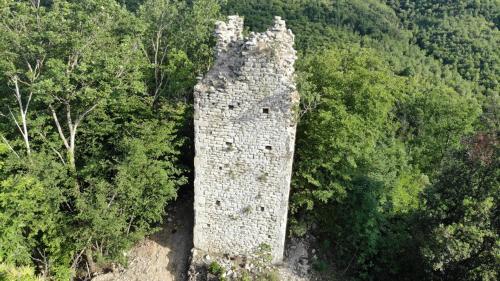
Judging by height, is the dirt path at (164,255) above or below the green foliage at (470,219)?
below

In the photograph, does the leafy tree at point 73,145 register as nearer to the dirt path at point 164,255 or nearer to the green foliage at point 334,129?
the dirt path at point 164,255

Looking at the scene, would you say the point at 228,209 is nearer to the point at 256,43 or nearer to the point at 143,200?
the point at 143,200

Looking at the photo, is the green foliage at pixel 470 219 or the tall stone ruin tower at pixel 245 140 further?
the tall stone ruin tower at pixel 245 140

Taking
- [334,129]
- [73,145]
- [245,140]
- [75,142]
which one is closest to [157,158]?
[73,145]

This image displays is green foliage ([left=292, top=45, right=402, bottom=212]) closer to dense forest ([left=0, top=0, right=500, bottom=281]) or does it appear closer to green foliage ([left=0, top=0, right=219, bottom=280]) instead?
dense forest ([left=0, top=0, right=500, bottom=281])

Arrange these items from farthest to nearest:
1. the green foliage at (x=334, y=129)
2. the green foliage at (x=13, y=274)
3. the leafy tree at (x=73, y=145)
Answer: the green foliage at (x=334, y=129), the leafy tree at (x=73, y=145), the green foliage at (x=13, y=274)

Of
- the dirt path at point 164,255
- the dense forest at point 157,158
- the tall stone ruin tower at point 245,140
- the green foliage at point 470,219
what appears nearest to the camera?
the green foliage at point 470,219

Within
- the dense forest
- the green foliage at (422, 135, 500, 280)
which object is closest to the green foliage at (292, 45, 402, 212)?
the dense forest

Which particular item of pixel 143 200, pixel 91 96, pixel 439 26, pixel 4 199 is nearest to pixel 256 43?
pixel 91 96

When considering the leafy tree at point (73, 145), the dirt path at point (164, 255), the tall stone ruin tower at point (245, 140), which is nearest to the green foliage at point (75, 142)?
the leafy tree at point (73, 145)
